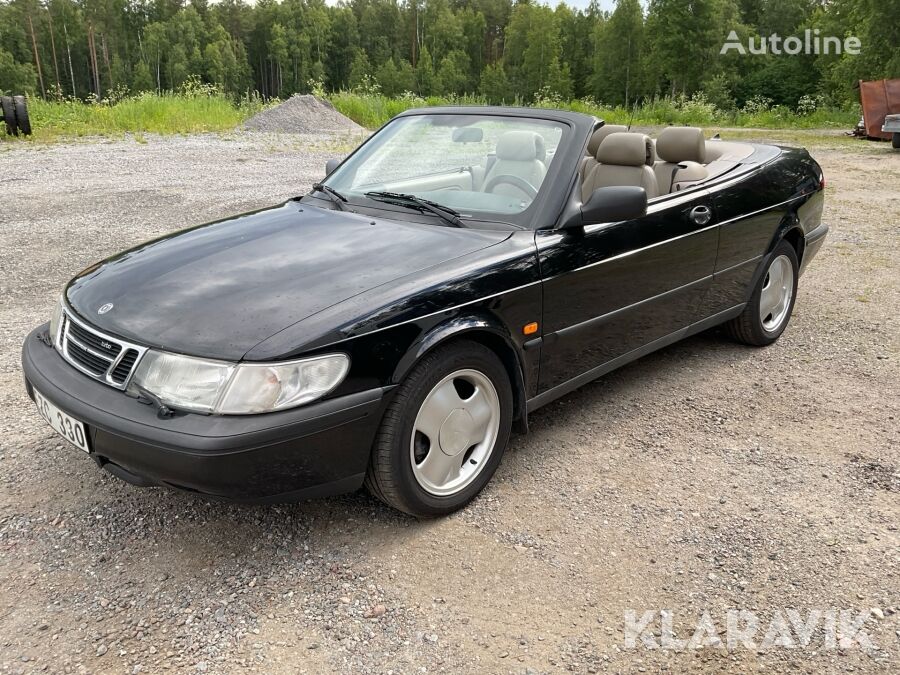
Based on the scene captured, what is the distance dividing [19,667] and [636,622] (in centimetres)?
187

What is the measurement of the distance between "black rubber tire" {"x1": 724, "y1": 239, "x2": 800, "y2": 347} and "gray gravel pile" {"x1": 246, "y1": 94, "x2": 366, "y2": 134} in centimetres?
1676

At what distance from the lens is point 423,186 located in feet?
12.7

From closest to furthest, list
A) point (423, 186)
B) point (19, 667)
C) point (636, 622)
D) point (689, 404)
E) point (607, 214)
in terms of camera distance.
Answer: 1. point (19, 667)
2. point (636, 622)
3. point (607, 214)
4. point (423, 186)
5. point (689, 404)

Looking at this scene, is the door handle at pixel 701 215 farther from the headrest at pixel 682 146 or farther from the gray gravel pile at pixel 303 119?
the gray gravel pile at pixel 303 119

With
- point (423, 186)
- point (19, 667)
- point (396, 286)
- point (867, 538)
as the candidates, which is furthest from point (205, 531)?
point (867, 538)

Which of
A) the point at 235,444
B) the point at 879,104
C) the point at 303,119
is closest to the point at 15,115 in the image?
the point at 303,119

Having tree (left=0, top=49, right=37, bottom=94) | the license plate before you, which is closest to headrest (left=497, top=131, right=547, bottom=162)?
the license plate

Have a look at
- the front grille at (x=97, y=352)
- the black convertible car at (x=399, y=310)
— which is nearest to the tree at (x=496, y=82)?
the black convertible car at (x=399, y=310)

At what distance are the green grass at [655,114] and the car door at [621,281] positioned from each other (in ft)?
62.6

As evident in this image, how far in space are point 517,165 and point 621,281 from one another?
75cm

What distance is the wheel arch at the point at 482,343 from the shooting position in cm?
269

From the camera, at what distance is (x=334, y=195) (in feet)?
12.8

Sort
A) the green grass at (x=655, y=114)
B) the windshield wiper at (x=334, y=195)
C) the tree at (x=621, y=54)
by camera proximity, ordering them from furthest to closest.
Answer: the tree at (x=621, y=54) < the green grass at (x=655, y=114) < the windshield wiper at (x=334, y=195)

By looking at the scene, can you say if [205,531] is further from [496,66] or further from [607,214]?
[496,66]
